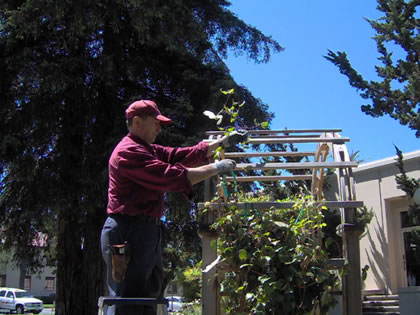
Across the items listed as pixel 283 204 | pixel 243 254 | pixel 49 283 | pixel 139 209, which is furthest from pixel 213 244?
pixel 49 283

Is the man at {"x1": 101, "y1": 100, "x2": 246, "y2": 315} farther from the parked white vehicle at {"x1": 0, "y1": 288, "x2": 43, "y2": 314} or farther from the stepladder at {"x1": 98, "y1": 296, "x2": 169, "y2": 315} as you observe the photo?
the parked white vehicle at {"x1": 0, "y1": 288, "x2": 43, "y2": 314}

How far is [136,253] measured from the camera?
2.35 metres

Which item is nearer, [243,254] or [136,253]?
[136,253]

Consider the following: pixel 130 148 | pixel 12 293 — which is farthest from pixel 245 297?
pixel 12 293

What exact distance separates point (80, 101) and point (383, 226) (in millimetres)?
8845

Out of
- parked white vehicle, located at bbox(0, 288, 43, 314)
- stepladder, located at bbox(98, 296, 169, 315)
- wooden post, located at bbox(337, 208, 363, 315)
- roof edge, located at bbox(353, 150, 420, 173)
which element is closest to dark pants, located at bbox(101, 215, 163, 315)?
stepladder, located at bbox(98, 296, 169, 315)

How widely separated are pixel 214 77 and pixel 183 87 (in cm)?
63

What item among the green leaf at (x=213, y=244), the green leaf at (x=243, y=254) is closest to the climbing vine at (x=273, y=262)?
the green leaf at (x=243, y=254)

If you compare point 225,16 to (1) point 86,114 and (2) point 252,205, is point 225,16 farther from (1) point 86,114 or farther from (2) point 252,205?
(2) point 252,205

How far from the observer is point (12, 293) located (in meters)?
28.6

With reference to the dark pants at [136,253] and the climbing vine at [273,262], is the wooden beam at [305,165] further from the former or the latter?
the dark pants at [136,253]

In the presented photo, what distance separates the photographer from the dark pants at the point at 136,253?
234cm

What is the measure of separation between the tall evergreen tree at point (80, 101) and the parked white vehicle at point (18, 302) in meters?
20.8

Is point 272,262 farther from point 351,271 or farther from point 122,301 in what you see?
point 122,301
